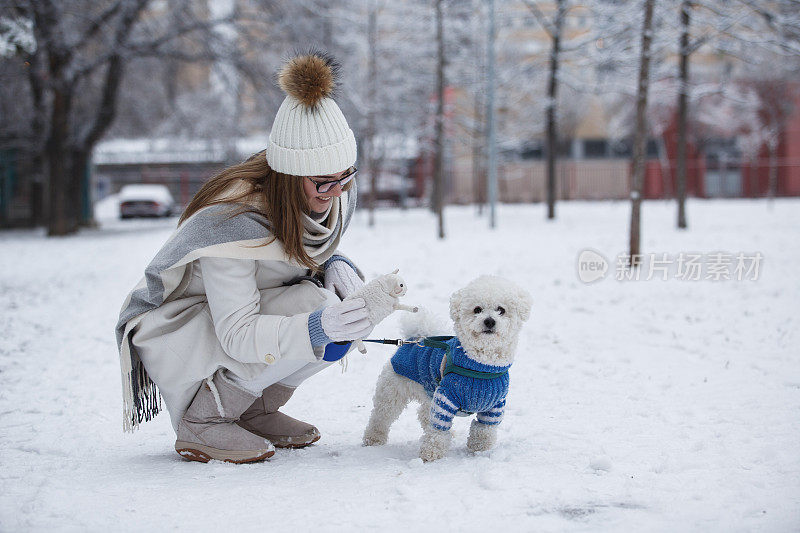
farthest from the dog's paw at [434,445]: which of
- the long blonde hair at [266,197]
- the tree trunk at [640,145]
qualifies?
the tree trunk at [640,145]

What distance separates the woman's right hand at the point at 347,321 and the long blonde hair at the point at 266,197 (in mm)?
340

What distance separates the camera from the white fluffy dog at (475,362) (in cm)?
304

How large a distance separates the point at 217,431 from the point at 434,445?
90 cm

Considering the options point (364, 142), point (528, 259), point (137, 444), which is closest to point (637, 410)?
point (137, 444)

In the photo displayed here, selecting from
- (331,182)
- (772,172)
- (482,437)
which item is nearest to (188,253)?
(331,182)

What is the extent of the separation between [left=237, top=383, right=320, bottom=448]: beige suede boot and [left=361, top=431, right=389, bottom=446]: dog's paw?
0.76ft

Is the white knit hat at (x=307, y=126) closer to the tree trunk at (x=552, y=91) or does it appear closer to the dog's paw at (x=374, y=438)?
the dog's paw at (x=374, y=438)

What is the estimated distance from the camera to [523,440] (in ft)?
11.2

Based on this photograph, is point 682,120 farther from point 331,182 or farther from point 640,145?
point 331,182

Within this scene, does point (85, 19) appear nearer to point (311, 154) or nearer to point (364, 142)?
point (364, 142)

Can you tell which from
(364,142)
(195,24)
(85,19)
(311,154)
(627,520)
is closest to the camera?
(627,520)

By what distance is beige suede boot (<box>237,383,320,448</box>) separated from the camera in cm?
337

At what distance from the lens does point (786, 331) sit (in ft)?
19.0

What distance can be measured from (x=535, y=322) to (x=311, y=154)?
12.6 feet
